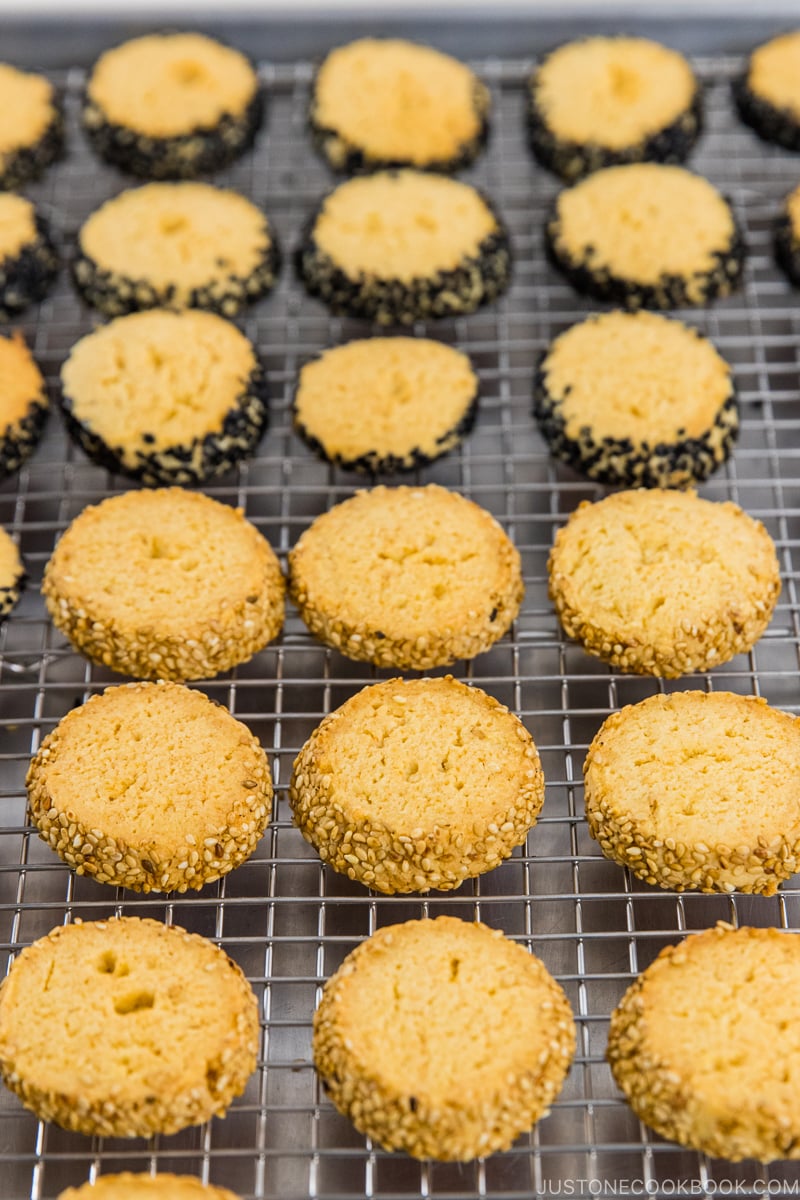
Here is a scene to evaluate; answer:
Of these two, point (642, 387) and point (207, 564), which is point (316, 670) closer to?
point (207, 564)

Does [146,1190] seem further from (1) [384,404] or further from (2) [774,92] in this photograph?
(2) [774,92]

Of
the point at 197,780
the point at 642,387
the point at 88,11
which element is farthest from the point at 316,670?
the point at 88,11

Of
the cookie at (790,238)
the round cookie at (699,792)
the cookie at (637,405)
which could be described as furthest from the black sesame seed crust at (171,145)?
the round cookie at (699,792)

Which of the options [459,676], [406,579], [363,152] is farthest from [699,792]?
[363,152]

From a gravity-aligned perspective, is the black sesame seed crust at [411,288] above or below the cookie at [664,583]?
above

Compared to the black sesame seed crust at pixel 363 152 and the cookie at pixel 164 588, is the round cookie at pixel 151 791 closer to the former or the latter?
the cookie at pixel 164 588

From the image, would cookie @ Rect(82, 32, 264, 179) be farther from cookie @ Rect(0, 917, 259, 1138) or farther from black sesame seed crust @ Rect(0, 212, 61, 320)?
cookie @ Rect(0, 917, 259, 1138)
